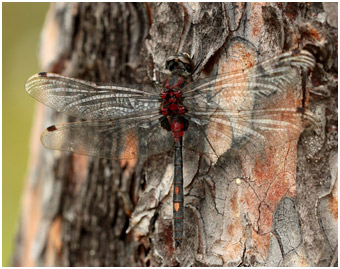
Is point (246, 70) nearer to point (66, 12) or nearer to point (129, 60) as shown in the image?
point (129, 60)

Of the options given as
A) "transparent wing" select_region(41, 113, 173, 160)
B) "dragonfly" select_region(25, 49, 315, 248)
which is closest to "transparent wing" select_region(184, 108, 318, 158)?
"dragonfly" select_region(25, 49, 315, 248)

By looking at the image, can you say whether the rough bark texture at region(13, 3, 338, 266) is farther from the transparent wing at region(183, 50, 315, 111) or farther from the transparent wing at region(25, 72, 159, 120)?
the transparent wing at region(25, 72, 159, 120)

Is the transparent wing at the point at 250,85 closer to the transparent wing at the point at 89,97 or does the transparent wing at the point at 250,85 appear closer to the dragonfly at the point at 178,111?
the dragonfly at the point at 178,111

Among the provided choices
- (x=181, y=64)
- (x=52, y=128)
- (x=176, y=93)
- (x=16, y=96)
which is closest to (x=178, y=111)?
(x=176, y=93)

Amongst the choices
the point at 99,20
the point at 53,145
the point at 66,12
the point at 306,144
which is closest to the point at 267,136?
the point at 306,144

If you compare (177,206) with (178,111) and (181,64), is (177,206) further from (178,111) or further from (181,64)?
(181,64)

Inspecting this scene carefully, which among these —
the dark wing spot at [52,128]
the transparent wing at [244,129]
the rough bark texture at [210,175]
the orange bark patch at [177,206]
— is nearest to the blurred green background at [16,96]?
the rough bark texture at [210,175]
